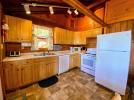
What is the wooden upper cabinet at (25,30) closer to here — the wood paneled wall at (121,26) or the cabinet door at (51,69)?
the cabinet door at (51,69)

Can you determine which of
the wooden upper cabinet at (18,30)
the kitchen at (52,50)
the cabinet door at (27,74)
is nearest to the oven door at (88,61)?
the kitchen at (52,50)

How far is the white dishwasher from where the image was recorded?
11.7 feet

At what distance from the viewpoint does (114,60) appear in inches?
89.0

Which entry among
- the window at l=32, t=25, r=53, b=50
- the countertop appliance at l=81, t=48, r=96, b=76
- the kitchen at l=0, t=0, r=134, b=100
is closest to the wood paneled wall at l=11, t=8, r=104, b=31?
the kitchen at l=0, t=0, r=134, b=100

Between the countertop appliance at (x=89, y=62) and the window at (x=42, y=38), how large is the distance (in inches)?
65.6

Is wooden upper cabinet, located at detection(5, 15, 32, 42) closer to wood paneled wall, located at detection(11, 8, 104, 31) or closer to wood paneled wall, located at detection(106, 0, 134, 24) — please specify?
wood paneled wall, located at detection(11, 8, 104, 31)

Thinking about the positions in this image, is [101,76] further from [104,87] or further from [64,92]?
[64,92]

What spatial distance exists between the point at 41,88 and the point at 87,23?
358 centimetres

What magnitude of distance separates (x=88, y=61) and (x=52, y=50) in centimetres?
173

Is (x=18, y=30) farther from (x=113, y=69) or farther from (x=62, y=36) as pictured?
(x=113, y=69)

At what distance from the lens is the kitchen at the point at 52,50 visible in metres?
2.13

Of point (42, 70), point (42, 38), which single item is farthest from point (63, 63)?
point (42, 38)

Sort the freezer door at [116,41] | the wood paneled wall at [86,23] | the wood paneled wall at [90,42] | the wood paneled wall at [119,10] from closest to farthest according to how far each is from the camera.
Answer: the freezer door at [116,41], the wood paneled wall at [119,10], the wood paneled wall at [86,23], the wood paneled wall at [90,42]

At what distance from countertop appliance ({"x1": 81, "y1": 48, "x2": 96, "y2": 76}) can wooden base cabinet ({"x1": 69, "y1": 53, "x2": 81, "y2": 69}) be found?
38cm
